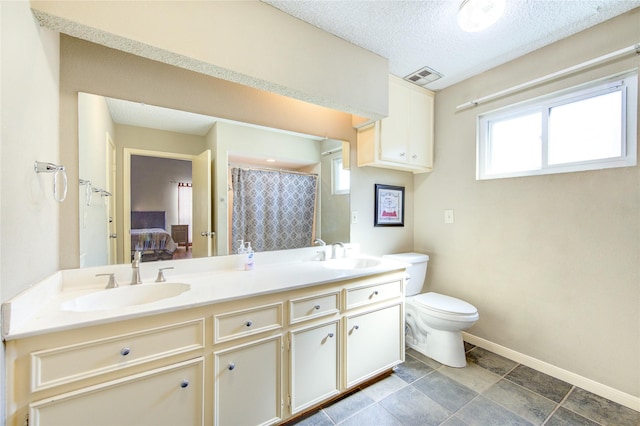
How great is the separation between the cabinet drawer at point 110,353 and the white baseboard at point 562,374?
2317mm

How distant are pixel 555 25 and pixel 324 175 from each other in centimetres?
183

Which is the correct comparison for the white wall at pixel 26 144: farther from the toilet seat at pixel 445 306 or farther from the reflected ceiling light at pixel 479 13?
the toilet seat at pixel 445 306

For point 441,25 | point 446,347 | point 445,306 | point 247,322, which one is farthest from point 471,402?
point 441,25

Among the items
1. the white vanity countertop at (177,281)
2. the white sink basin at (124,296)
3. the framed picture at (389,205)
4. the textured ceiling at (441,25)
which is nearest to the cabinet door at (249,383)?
the white vanity countertop at (177,281)

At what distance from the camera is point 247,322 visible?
1.28 meters

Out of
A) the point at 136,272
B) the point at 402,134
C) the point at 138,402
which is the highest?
the point at 402,134

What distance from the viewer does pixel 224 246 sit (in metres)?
1.77

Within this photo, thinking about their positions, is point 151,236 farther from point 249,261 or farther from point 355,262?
point 355,262

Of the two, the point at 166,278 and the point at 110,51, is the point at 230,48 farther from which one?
the point at 166,278

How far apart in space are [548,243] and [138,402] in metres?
2.63

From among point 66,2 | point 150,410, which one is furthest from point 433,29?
point 150,410

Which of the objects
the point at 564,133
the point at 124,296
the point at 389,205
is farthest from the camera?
the point at 389,205

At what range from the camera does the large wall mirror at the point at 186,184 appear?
143cm

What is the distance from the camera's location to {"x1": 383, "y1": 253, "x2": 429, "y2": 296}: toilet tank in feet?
7.95
